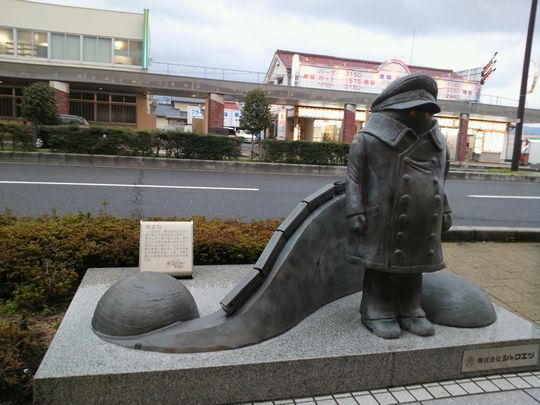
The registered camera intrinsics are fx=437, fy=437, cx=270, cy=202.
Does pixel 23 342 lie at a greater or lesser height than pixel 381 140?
lesser

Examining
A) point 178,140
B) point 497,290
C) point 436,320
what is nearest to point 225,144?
point 178,140

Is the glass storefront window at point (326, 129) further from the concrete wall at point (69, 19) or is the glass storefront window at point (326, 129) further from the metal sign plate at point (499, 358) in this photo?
the metal sign plate at point (499, 358)

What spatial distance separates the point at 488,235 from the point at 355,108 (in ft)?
68.0

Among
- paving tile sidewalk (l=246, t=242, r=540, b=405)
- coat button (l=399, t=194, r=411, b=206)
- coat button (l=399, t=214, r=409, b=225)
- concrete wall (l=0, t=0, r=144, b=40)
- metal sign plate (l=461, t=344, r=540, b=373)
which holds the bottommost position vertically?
paving tile sidewalk (l=246, t=242, r=540, b=405)

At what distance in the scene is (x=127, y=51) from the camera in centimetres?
2994

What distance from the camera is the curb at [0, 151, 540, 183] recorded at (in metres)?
14.6

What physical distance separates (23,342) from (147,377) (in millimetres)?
1085

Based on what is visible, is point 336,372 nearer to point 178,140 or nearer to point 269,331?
point 269,331

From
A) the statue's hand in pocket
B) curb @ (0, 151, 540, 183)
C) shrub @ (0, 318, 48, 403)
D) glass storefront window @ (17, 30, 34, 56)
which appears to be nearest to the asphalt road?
curb @ (0, 151, 540, 183)

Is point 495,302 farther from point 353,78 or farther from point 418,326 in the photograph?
point 353,78

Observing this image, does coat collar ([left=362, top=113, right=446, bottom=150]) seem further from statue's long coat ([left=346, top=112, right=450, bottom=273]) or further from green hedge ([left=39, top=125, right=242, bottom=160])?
green hedge ([left=39, top=125, right=242, bottom=160])

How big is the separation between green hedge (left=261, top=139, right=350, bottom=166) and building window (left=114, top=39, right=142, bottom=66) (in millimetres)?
16954

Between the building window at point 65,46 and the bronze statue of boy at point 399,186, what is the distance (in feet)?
101

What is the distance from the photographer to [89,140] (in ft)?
51.4
